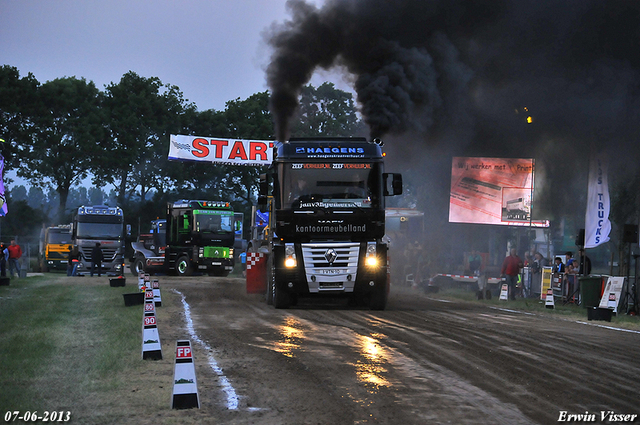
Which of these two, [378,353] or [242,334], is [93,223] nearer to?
[242,334]

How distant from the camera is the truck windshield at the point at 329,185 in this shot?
52.3ft

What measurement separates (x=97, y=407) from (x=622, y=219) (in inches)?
1630

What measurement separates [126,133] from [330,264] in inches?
1761

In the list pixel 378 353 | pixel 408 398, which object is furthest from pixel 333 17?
pixel 408 398

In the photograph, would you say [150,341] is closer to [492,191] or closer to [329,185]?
[329,185]

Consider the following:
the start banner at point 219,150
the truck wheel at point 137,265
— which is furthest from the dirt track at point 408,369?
the start banner at point 219,150

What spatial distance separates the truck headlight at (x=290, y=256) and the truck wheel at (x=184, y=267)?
20581mm

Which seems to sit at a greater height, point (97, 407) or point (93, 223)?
point (93, 223)

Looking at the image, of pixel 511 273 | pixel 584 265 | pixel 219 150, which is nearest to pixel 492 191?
pixel 511 273

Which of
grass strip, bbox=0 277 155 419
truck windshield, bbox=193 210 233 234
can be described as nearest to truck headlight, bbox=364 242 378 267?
grass strip, bbox=0 277 155 419

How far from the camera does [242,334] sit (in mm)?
12219

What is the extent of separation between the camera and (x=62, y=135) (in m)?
55.3

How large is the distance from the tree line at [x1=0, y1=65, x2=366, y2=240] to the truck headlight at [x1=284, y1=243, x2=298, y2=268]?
41578 millimetres

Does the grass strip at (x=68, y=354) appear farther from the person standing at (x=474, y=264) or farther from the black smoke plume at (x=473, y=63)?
the person standing at (x=474, y=264)
